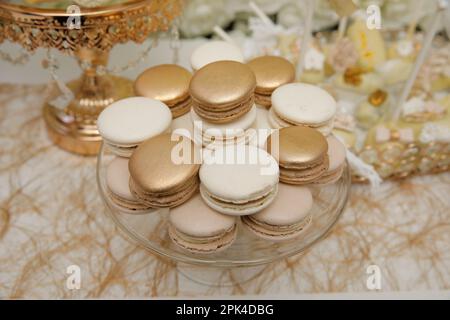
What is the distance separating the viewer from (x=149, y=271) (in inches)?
37.9

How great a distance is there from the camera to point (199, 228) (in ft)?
2.32

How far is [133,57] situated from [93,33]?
1.36 feet

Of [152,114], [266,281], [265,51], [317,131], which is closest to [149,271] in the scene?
[266,281]

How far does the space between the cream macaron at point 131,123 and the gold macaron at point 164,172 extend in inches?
1.4

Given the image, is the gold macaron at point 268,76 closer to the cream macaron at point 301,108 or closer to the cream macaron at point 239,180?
the cream macaron at point 301,108

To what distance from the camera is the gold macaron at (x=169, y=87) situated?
33.5 inches

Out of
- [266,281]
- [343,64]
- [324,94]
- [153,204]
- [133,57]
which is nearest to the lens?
[153,204]

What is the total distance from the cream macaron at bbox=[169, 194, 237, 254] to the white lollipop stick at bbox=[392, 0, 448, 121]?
562 millimetres

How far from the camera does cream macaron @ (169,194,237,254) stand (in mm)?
710

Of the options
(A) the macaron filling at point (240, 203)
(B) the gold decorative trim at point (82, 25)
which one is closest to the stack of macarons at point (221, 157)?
(A) the macaron filling at point (240, 203)

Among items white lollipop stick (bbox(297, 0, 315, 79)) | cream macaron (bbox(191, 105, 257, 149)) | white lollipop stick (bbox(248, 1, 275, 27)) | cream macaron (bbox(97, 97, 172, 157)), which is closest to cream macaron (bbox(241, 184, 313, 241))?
cream macaron (bbox(191, 105, 257, 149))

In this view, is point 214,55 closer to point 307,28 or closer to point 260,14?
point 307,28

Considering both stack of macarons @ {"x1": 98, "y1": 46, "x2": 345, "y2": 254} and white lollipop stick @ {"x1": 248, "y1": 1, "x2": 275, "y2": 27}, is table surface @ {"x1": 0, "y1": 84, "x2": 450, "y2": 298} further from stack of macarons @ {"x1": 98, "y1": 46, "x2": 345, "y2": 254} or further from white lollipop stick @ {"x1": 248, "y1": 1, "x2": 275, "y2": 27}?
white lollipop stick @ {"x1": 248, "y1": 1, "x2": 275, "y2": 27}

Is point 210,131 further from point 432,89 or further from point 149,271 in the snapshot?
point 432,89
